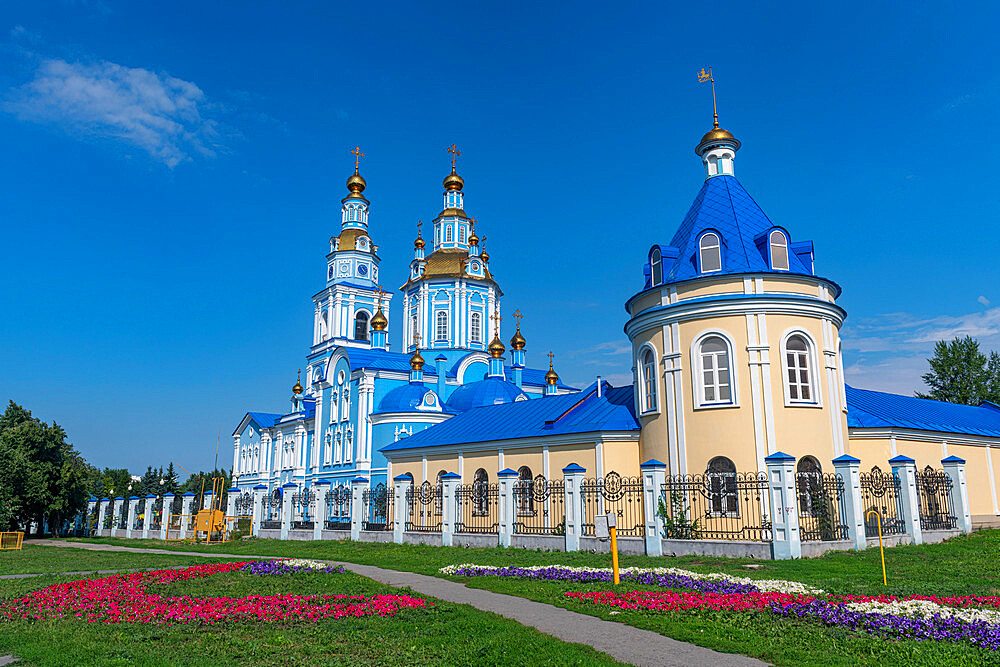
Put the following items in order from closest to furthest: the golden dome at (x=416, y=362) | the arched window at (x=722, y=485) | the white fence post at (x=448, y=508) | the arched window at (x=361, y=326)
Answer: the arched window at (x=722, y=485) < the white fence post at (x=448, y=508) < the golden dome at (x=416, y=362) < the arched window at (x=361, y=326)

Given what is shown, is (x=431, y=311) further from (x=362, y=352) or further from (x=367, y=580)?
(x=367, y=580)

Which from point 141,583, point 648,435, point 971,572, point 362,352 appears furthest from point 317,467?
point 971,572

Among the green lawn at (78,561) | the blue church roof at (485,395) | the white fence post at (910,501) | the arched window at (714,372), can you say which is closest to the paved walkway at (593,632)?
the green lawn at (78,561)

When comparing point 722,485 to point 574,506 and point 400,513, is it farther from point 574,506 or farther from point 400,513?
point 400,513

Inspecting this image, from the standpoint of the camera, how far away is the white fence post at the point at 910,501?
1730cm

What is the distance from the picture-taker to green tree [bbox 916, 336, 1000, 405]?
43706mm

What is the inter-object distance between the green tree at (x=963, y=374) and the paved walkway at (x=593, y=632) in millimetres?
42133

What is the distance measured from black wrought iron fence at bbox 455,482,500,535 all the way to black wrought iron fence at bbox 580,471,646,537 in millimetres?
2576

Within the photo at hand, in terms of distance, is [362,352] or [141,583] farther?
[362,352]

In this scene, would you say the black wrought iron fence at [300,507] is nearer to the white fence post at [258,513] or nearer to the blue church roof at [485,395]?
the white fence post at [258,513]

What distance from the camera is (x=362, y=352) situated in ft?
139

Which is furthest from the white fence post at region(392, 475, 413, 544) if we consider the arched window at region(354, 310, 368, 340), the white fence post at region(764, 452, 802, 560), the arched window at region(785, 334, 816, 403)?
the arched window at region(354, 310, 368, 340)

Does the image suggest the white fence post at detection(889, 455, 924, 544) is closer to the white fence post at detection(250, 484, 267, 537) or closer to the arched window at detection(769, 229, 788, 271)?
the arched window at detection(769, 229, 788, 271)

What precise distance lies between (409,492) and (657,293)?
9606mm
